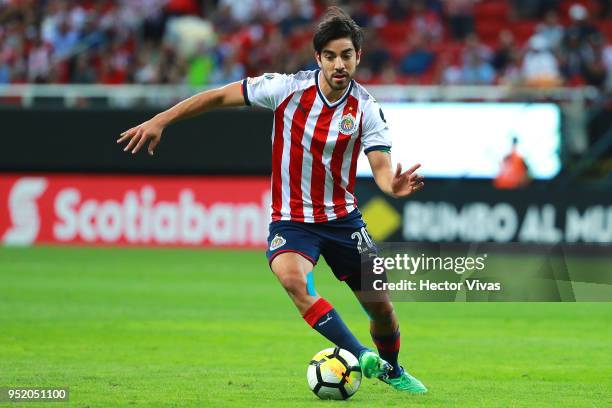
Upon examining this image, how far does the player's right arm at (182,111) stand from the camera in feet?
24.4

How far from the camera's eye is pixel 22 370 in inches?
346

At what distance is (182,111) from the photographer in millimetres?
7641

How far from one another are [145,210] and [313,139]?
12.4m

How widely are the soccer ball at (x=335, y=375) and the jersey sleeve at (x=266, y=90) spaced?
1.61 meters

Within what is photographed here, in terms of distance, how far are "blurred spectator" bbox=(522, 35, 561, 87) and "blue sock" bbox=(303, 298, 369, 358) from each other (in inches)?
526

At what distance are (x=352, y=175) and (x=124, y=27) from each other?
52.4 feet

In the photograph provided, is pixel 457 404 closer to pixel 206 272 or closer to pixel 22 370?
pixel 22 370

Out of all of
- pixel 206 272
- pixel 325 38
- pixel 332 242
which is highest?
pixel 325 38

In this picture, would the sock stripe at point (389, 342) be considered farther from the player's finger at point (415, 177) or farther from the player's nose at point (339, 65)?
the player's nose at point (339, 65)

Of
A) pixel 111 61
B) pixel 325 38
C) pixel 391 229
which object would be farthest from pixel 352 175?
pixel 111 61

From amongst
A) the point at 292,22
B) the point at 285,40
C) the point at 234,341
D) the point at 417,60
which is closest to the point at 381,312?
the point at 234,341

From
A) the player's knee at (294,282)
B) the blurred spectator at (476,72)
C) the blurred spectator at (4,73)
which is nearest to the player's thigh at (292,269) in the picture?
the player's knee at (294,282)

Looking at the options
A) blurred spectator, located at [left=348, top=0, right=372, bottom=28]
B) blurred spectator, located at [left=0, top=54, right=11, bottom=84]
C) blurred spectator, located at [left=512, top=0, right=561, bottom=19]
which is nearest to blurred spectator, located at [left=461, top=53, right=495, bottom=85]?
blurred spectator, located at [left=348, top=0, right=372, bottom=28]

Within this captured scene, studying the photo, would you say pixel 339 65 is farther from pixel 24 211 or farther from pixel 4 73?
pixel 4 73
